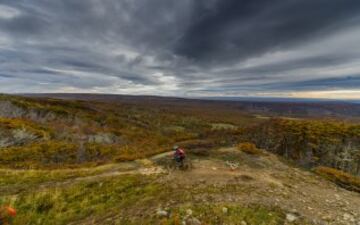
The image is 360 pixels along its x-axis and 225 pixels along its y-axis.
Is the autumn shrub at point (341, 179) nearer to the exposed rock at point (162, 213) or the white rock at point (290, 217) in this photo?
the white rock at point (290, 217)

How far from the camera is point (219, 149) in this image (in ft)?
58.0

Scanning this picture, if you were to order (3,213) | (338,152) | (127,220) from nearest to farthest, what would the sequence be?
(3,213)
(127,220)
(338,152)

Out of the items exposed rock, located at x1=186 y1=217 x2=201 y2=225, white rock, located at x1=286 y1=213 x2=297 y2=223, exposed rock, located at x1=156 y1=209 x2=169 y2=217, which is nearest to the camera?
exposed rock, located at x1=186 y1=217 x2=201 y2=225

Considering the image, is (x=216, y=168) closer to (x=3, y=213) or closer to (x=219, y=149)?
(x=219, y=149)

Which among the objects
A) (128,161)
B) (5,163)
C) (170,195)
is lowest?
(5,163)

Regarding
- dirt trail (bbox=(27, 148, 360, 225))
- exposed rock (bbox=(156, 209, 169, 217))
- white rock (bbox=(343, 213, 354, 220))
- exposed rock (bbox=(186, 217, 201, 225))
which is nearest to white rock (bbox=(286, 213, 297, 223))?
dirt trail (bbox=(27, 148, 360, 225))

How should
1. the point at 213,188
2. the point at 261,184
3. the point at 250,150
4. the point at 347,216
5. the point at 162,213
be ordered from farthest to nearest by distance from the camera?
the point at 250,150, the point at 261,184, the point at 213,188, the point at 347,216, the point at 162,213

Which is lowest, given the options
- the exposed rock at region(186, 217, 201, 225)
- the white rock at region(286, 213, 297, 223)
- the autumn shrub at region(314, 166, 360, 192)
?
the autumn shrub at region(314, 166, 360, 192)

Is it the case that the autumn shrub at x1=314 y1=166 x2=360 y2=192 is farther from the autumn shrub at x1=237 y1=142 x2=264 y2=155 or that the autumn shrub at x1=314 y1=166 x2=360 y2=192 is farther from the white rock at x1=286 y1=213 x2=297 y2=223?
the white rock at x1=286 y1=213 x2=297 y2=223

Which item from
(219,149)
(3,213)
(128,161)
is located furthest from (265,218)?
(128,161)

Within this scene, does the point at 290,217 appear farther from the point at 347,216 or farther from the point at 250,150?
the point at 250,150

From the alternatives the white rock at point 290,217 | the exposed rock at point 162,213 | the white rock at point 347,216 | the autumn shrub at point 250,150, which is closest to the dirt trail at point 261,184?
the white rock at point 347,216

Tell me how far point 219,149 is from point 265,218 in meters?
10.5

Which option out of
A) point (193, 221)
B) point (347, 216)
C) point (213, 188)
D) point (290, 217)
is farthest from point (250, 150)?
point (193, 221)
